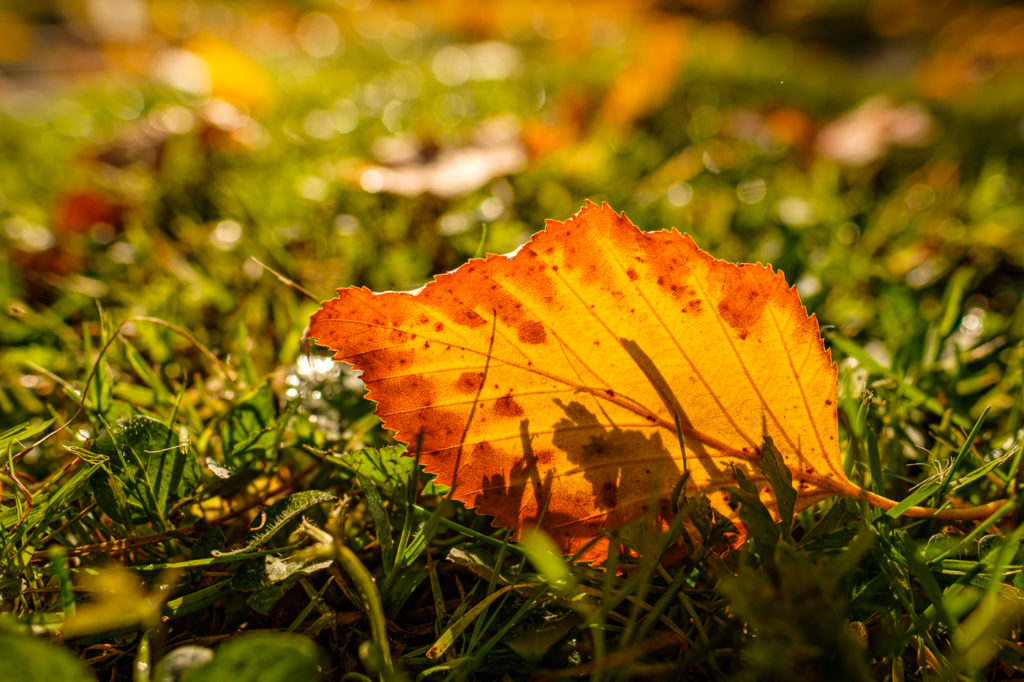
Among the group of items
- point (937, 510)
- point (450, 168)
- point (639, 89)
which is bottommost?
point (937, 510)

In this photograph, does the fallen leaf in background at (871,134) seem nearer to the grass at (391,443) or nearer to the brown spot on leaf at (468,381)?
the grass at (391,443)

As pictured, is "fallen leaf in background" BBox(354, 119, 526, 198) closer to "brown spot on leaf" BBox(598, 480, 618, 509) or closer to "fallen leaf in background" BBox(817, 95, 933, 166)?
"brown spot on leaf" BBox(598, 480, 618, 509)

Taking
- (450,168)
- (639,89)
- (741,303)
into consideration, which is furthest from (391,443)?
(639,89)

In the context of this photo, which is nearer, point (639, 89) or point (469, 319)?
point (469, 319)

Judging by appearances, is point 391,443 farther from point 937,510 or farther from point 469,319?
point 937,510

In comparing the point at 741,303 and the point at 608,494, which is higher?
the point at 741,303

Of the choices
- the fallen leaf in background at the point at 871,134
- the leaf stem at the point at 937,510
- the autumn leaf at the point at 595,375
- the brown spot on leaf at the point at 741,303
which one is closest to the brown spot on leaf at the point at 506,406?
the autumn leaf at the point at 595,375
